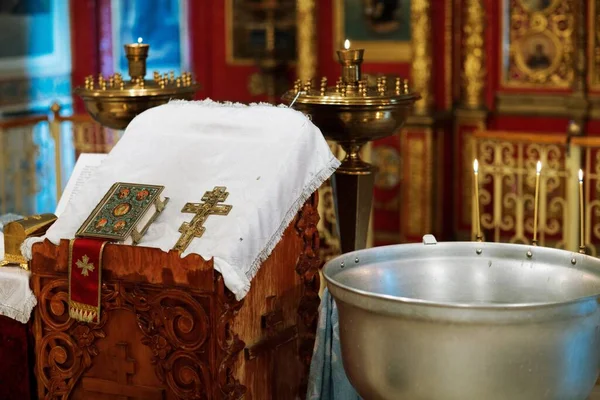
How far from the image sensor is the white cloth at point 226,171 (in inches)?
113

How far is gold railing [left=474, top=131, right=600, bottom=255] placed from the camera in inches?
222

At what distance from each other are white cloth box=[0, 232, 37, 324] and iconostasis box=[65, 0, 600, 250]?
4.45m

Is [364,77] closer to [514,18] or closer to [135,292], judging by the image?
[135,292]

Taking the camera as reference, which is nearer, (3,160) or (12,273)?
(12,273)

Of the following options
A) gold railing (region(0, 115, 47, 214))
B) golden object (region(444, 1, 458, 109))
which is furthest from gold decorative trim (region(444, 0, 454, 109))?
gold railing (region(0, 115, 47, 214))

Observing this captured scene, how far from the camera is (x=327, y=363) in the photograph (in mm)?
3080

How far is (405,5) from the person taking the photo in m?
7.60

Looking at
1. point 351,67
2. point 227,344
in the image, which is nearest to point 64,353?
point 227,344

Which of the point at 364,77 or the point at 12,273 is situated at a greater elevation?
the point at 364,77

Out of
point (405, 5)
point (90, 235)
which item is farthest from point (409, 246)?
point (405, 5)

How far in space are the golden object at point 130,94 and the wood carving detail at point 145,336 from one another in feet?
4.19

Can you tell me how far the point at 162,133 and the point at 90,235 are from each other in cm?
41

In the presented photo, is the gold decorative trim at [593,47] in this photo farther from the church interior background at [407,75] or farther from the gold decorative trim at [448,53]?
the gold decorative trim at [448,53]

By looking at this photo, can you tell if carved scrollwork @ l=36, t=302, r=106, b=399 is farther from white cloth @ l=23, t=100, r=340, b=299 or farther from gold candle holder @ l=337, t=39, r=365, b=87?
gold candle holder @ l=337, t=39, r=365, b=87
